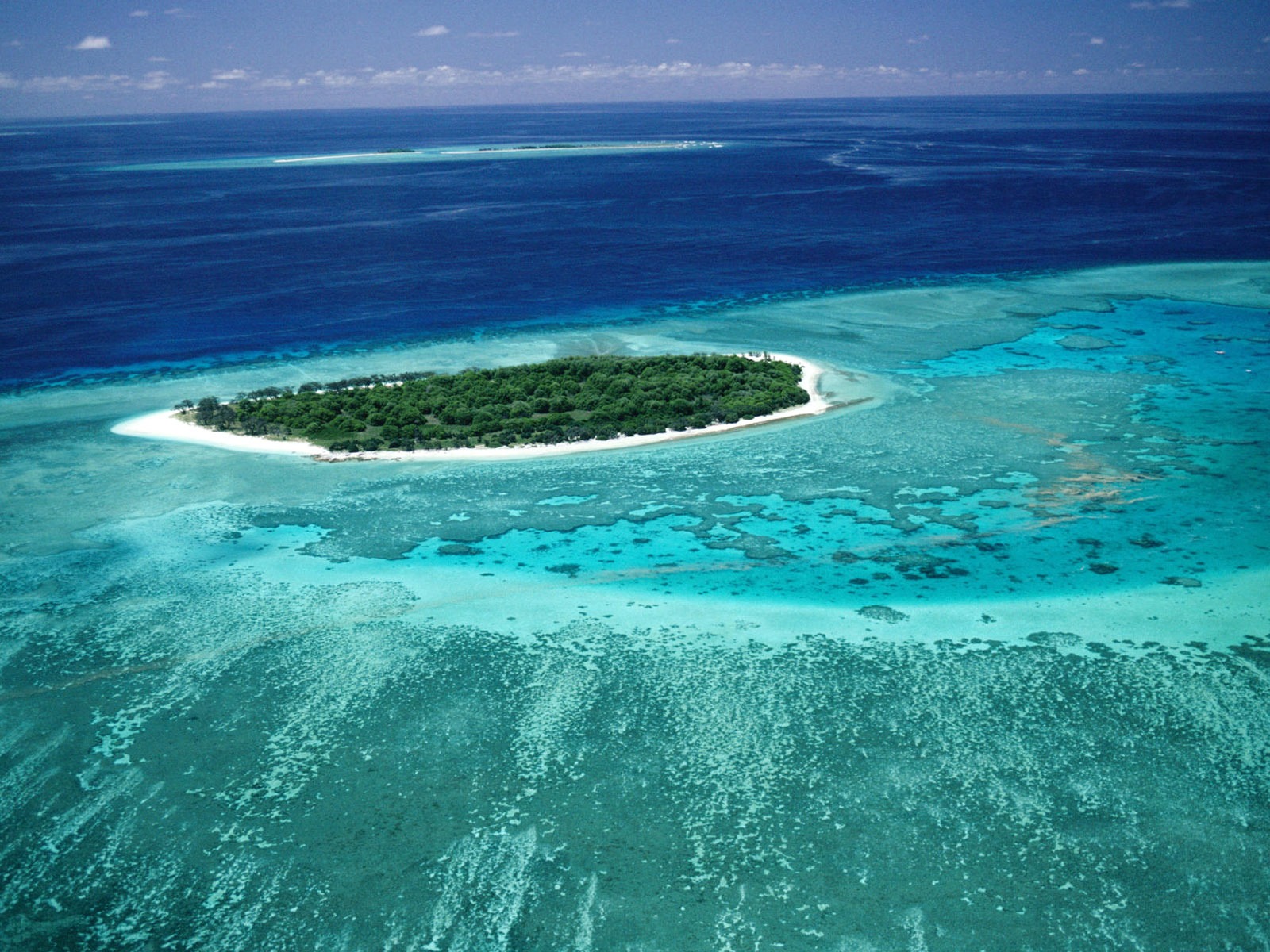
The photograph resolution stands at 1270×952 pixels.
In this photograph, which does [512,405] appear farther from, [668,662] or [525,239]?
[525,239]

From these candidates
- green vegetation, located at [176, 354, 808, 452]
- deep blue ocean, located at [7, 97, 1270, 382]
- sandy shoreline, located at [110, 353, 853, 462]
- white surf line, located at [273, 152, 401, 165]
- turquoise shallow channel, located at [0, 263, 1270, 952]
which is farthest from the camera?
white surf line, located at [273, 152, 401, 165]

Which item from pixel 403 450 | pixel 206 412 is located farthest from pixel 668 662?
pixel 206 412

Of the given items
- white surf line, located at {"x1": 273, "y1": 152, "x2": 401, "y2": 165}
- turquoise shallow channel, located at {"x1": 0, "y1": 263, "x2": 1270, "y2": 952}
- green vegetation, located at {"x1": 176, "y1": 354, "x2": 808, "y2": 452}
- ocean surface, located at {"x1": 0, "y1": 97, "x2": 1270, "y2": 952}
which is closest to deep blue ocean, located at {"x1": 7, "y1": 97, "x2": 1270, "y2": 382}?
ocean surface, located at {"x1": 0, "y1": 97, "x2": 1270, "y2": 952}

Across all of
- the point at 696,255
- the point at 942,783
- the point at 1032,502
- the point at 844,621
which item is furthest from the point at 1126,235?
the point at 942,783

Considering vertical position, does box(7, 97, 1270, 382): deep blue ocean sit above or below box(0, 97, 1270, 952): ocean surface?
above

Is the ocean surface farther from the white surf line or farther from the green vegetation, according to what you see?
the white surf line

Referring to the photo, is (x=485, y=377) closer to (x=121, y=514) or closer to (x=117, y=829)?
Answer: (x=121, y=514)
